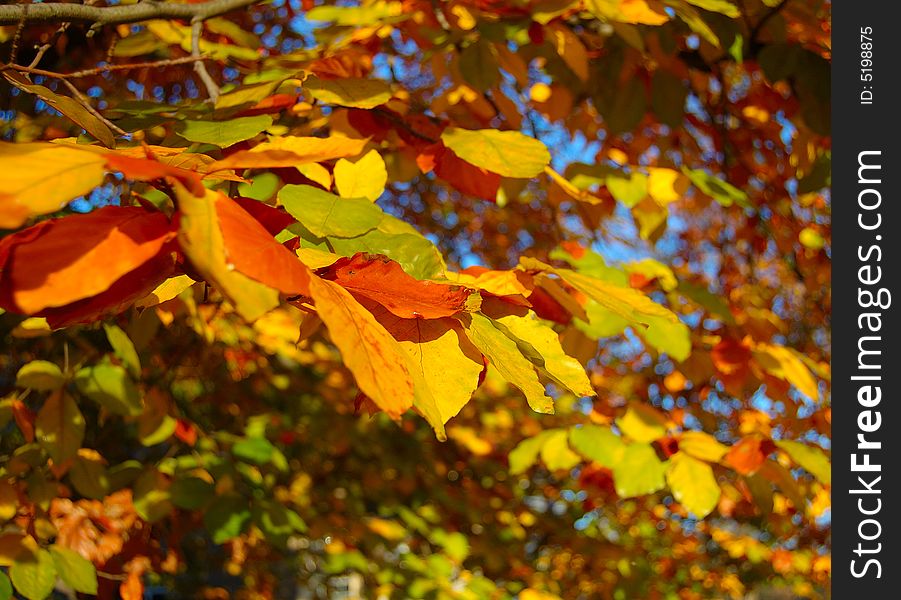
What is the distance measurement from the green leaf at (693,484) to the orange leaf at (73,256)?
1.10m

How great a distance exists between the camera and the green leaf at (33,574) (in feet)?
4.37

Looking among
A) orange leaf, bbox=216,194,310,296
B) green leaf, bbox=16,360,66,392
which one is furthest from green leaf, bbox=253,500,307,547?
orange leaf, bbox=216,194,310,296

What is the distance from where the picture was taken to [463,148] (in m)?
1.04

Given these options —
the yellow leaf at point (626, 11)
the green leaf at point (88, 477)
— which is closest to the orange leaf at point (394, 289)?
the yellow leaf at point (626, 11)

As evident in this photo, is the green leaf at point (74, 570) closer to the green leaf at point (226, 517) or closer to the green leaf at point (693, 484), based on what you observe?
the green leaf at point (226, 517)

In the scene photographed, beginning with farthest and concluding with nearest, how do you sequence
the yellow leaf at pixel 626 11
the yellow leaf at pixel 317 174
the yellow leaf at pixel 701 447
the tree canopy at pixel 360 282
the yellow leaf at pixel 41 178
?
1. the yellow leaf at pixel 701 447
2. the yellow leaf at pixel 626 11
3. the yellow leaf at pixel 317 174
4. the tree canopy at pixel 360 282
5. the yellow leaf at pixel 41 178

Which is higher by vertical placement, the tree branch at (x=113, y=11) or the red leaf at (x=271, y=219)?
the tree branch at (x=113, y=11)

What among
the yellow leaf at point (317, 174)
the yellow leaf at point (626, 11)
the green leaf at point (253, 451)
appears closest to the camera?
the yellow leaf at point (317, 174)

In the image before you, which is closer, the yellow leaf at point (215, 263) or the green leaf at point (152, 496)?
the yellow leaf at point (215, 263)

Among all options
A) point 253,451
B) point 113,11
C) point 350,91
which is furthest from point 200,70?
point 253,451

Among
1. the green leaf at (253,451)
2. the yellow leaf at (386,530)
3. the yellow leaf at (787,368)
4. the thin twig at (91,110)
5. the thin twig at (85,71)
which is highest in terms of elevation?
the thin twig at (85,71)

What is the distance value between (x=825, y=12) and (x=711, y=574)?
157 inches

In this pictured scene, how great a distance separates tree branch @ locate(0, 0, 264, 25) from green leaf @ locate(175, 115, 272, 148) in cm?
19

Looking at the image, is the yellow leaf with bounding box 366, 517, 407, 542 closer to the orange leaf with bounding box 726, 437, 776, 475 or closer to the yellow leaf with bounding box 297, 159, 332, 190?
the orange leaf with bounding box 726, 437, 776, 475
